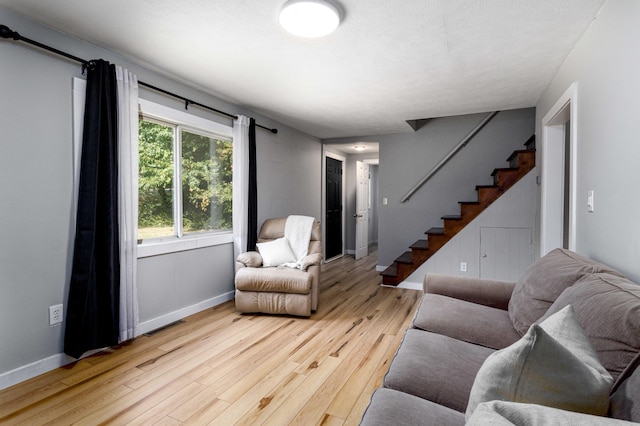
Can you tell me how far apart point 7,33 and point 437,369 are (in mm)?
3013

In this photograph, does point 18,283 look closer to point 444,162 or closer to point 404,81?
point 404,81

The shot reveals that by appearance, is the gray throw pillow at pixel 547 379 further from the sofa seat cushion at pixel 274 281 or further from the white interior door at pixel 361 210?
the white interior door at pixel 361 210

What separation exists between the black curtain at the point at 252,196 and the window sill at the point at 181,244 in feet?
0.84

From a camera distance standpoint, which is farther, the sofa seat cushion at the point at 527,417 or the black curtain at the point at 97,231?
the black curtain at the point at 97,231

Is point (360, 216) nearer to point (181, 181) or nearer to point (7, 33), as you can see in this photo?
point (181, 181)

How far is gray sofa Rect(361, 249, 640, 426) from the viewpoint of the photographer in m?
0.72

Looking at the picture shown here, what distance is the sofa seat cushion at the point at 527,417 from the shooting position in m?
0.57

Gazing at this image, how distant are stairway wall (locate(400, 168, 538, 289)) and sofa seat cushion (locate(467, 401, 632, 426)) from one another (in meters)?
3.82

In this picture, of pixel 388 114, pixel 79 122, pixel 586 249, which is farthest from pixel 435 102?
pixel 79 122

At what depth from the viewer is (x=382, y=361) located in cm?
238

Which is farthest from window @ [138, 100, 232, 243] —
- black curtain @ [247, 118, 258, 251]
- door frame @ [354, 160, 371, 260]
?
door frame @ [354, 160, 371, 260]

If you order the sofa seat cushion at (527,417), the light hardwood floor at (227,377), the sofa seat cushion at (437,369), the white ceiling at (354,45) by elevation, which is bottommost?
the light hardwood floor at (227,377)

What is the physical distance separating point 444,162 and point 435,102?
54.8 inches

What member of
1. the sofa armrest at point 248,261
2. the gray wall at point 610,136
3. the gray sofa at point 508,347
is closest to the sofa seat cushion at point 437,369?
the gray sofa at point 508,347
